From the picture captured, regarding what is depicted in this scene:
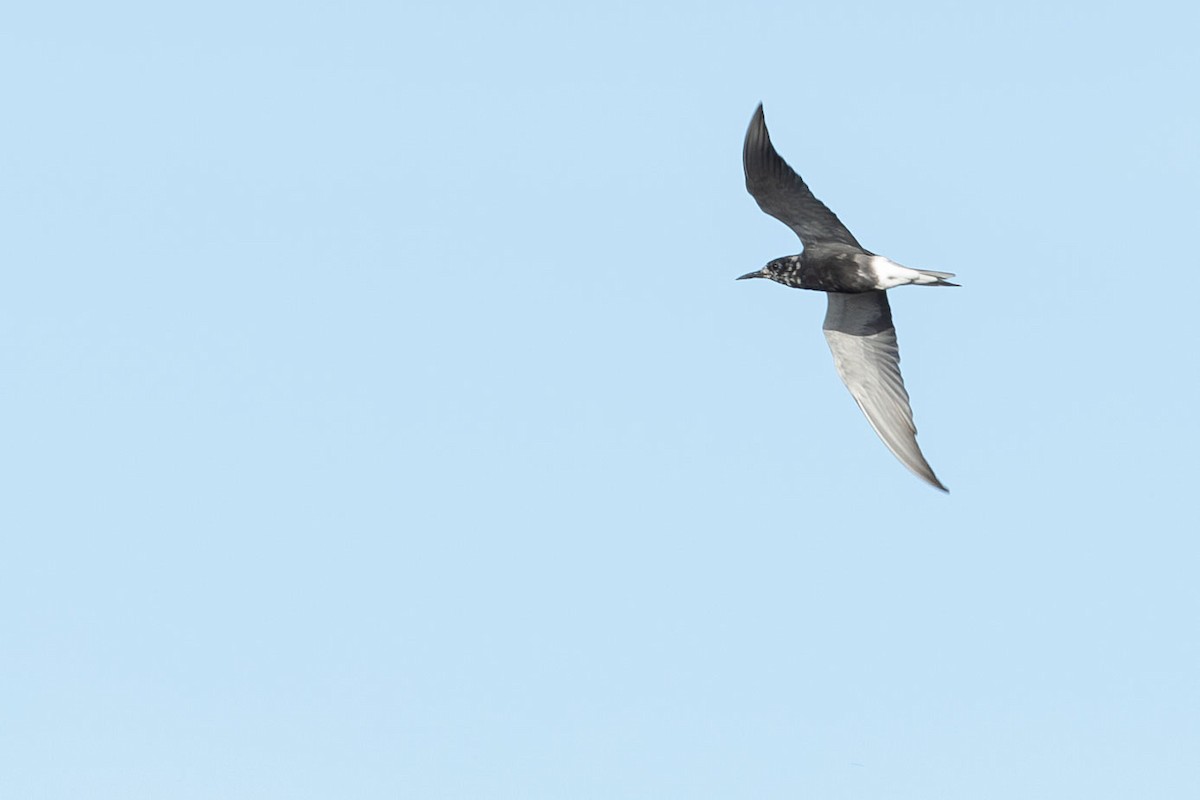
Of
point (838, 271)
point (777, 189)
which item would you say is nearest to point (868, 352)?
point (838, 271)

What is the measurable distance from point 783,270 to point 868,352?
2.12 meters

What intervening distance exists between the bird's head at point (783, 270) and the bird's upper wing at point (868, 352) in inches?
32.8

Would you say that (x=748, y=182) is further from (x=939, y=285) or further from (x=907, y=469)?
(x=907, y=469)

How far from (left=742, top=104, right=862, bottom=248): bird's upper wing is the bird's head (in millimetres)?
1252

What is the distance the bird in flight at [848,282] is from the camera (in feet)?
84.9

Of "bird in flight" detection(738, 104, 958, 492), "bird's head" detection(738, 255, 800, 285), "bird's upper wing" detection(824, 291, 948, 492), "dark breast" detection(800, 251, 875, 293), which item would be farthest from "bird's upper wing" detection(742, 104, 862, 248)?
"bird's upper wing" detection(824, 291, 948, 492)

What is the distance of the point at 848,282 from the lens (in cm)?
2716

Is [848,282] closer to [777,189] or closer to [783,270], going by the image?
[783,270]

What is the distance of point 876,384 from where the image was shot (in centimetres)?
2775

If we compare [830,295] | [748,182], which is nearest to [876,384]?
[830,295]

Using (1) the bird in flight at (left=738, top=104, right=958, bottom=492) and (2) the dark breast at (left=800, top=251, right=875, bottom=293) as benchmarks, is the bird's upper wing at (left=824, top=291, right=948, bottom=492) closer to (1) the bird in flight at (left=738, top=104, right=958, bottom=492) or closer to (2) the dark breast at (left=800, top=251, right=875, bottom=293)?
(1) the bird in flight at (left=738, top=104, right=958, bottom=492)

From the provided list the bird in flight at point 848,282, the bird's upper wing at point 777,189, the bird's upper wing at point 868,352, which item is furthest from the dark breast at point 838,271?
the bird's upper wing at point 868,352

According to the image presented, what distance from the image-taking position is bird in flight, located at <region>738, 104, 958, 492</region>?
25.9 metres

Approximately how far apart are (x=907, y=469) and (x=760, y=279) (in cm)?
567
